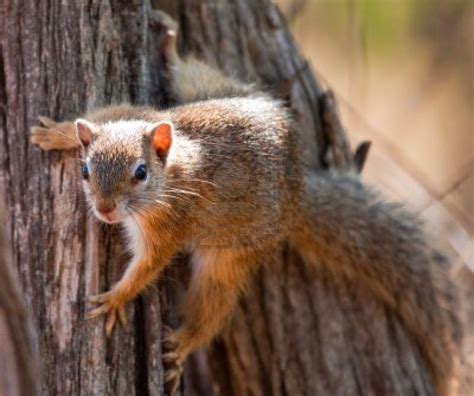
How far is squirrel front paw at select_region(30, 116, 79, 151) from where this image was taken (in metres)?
3.12

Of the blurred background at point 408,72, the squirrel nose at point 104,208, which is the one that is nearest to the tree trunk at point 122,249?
the squirrel nose at point 104,208

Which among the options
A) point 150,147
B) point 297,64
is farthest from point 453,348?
point 150,147

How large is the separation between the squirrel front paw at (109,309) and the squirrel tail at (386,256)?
103cm

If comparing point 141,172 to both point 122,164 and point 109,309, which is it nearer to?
point 122,164

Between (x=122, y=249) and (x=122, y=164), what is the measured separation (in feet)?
1.42

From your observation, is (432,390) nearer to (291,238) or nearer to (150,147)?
(291,238)

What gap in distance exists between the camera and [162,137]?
3.12 m

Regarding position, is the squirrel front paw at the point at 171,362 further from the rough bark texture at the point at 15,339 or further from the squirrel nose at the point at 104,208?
the rough bark texture at the point at 15,339

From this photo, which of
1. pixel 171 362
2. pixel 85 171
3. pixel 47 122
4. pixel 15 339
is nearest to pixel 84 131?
pixel 85 171

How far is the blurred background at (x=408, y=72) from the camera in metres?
6.21

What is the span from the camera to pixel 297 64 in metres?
4.36

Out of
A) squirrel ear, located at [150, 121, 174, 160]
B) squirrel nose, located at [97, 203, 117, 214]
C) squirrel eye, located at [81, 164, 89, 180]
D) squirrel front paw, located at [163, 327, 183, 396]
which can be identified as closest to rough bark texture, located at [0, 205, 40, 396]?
squirrel nose, located at [97, 203, 117, 214]

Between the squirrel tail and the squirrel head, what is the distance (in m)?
0.90

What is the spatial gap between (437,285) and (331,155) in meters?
0.80
